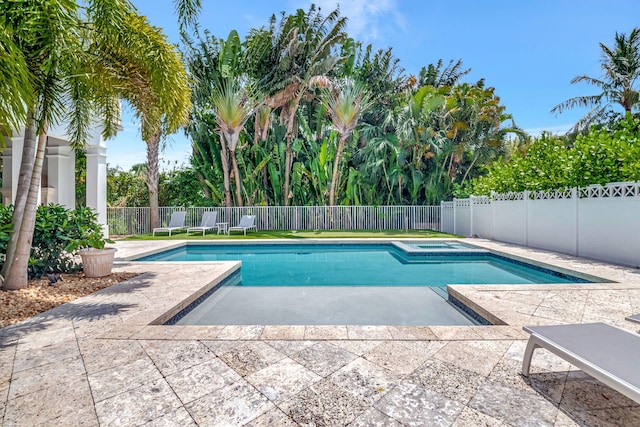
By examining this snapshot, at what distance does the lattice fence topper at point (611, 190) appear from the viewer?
6754 mm

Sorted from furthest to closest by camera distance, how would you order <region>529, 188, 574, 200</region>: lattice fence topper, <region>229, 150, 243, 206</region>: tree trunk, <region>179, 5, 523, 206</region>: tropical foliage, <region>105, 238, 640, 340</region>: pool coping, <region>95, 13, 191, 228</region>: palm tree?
1. <region>229, 150, 243, 206</region>: tree trunk
2. <region>179, 5, 523, 206</region>: tropical foliage
3. <region>529, 188, 574, 200</region>: lattice fence topper
4. <region>95, 13, 191, 228</region>: palm tree
5. <region>105, 238, 640, 340</region>: pool coping

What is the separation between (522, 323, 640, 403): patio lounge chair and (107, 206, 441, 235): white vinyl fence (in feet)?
43.7

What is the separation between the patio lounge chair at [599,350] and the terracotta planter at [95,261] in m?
6.09

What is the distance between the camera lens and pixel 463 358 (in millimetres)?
2600

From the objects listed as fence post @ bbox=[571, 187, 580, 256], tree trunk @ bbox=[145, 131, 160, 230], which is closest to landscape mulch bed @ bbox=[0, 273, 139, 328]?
tree trunk @ bbox=[145, 131, 160, 230]

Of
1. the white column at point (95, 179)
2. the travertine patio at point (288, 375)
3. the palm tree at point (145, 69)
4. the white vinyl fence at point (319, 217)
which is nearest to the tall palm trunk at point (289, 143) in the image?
the white vinyl fence at point (319, 217)

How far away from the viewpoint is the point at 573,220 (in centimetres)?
823

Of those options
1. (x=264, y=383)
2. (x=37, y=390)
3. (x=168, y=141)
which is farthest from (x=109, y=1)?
(x=168, y=141)

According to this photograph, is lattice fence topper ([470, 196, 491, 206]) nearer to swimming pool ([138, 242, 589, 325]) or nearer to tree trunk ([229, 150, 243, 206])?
swimming pool ([138, 242, 589, 325])

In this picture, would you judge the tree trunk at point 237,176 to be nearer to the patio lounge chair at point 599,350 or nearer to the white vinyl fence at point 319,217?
the white vinyl fence at point 319,217

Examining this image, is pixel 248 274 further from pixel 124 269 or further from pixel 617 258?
pixel 617 258

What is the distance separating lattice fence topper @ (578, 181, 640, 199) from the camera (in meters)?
6.75

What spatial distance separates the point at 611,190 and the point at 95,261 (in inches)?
425

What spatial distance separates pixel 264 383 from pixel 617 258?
851 cm
